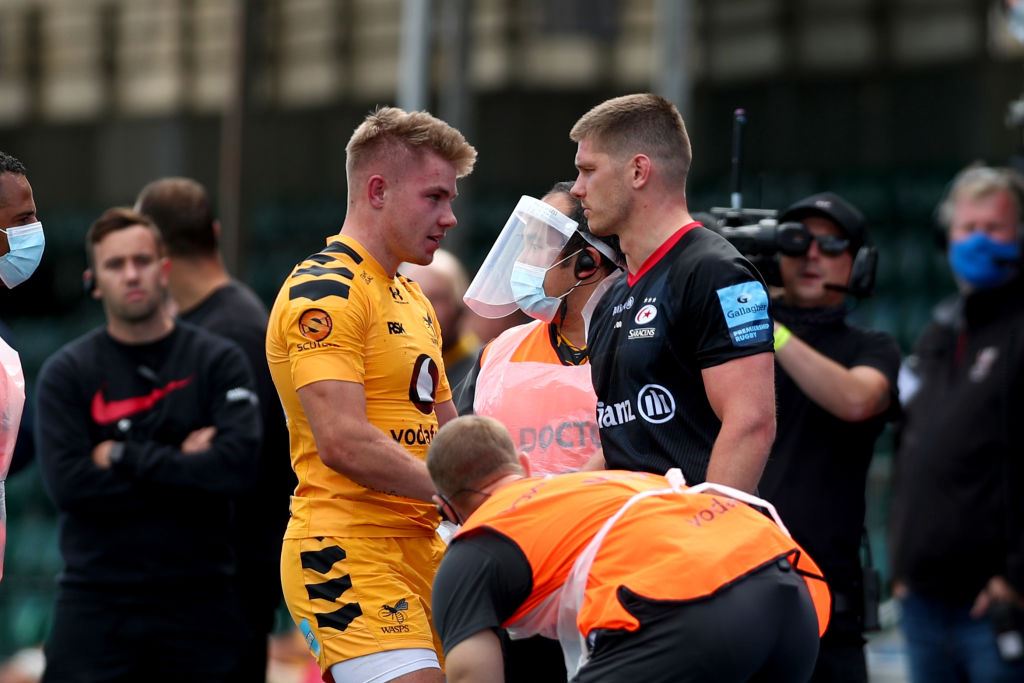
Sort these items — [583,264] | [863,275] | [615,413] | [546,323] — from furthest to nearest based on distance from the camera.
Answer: [863,275], [546,323], [583,264], [615,413]

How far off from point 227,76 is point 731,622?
19885 millimetres

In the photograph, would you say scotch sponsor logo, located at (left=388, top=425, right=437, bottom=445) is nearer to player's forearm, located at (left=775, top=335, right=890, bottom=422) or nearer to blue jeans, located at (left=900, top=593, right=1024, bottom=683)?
player's forearm, located at (left=775, top=335, right=890, bottom=422)

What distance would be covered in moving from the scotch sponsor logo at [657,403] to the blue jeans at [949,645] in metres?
2.83

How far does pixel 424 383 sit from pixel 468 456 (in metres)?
0.88

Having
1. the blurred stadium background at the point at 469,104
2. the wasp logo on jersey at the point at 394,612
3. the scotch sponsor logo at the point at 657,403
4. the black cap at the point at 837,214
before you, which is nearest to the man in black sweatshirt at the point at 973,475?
the black cap at the point at 837,214

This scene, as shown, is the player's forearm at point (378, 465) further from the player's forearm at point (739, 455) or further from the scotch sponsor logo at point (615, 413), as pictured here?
the player's forearm at point (739, 455)

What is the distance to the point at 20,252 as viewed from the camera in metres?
3.98

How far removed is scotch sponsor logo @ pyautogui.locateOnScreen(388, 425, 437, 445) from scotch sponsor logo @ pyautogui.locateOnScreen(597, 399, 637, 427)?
510 millimetres

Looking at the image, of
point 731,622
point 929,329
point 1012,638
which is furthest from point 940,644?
point 731,622

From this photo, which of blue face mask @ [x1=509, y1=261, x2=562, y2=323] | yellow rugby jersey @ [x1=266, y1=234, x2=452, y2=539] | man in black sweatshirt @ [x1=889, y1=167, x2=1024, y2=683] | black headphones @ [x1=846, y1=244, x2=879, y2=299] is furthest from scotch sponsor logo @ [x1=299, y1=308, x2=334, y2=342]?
man in black sweatshirt @ [x1=889, y1=167, x2=1024, y2=683]

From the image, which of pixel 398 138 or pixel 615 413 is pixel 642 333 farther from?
pixel 398 138

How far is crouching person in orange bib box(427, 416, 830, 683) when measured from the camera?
3416 mm

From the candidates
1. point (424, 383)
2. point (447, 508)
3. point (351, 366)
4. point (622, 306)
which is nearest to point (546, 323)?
point (424, 383)

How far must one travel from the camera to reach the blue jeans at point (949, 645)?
6.33 meters
